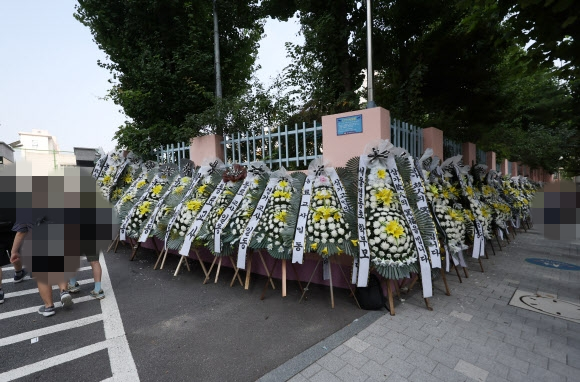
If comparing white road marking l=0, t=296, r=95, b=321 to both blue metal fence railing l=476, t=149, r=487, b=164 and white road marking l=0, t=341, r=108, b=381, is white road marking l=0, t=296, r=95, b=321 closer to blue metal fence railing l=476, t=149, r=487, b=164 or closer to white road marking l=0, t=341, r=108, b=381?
white road marking l=0, t=341, r=108, b=381

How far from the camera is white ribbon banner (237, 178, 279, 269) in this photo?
12.5 ft

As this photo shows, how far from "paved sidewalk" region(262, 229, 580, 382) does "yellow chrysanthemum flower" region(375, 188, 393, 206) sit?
1.35 meters

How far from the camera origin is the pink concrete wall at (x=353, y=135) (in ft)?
14.3

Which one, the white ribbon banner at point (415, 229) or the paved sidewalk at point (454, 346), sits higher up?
the white ribbon banner at point (415, 229)

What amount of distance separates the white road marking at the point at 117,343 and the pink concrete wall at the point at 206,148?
369 centimetres

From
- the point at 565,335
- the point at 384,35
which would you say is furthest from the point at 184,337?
the point at 384,35

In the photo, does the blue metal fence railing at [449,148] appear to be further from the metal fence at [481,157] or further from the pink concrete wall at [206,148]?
the pink concrete wall at [206,148]

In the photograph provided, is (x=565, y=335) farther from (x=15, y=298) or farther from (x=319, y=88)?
(x=319, y=88)

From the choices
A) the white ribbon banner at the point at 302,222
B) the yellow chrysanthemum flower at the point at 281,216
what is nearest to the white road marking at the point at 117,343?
the white ribbon banner at the point at 302,222

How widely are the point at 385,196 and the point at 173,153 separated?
22.0ft

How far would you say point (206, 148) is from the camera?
Answer: 7.02m

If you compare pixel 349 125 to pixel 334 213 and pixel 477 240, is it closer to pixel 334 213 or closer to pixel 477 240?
pixel 334 213

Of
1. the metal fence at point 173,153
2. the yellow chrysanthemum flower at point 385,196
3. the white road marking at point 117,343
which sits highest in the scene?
the metal fence at point 173,153

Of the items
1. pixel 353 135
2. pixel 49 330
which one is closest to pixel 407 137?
pixel 353 135
